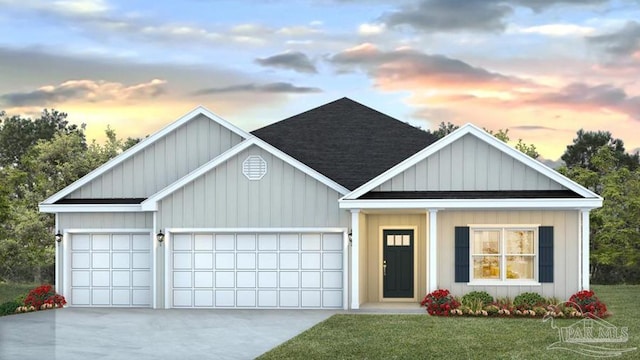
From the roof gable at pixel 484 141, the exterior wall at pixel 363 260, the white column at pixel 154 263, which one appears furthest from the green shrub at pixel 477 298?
the white column at pixel 154 263

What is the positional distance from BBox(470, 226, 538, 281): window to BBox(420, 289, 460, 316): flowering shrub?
1.17 m

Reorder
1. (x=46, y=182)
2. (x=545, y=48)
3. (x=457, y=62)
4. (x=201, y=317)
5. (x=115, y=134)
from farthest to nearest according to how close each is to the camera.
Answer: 1. (x=115, y=134)
2. (x=46, y=182)
3. (x=457, y=62)
4. (x=545, y=48)
5. (x=201, y=317)

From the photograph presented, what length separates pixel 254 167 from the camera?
23.8 m

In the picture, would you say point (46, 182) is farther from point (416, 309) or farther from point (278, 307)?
point (416, 309)

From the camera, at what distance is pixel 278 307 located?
23.9m

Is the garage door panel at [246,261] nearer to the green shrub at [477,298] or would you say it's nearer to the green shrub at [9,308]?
the green shrub at [477,298]

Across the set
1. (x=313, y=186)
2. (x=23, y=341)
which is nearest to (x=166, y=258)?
(x=313, y=186)

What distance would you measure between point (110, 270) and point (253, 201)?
494 centimetres

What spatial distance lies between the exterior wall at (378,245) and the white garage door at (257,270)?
6.59 feet

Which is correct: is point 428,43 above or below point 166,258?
above

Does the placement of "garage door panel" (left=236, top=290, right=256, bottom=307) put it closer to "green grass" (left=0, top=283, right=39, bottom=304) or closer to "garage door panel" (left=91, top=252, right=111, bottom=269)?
"garage door panel" (left=91, top=252, right=111, bottom=269)

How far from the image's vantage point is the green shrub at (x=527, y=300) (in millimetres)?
22016

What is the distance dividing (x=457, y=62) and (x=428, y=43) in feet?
9.42

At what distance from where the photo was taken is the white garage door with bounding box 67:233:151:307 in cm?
2502
